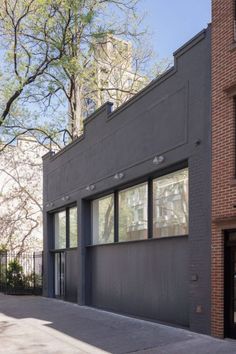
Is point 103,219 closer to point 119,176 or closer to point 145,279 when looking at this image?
point 119,176

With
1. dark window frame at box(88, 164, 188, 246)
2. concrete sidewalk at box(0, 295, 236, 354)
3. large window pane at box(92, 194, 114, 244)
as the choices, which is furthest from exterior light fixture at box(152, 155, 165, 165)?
concrete sidewalk at box(0, 295, 236, 354)

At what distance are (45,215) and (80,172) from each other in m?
5.40

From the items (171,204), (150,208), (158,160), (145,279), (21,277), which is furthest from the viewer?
(21,277)

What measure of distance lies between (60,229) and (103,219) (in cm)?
528

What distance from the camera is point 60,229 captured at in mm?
22531

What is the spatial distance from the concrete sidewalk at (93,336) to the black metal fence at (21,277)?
8612 mm

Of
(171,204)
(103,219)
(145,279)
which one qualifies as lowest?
(145,279)

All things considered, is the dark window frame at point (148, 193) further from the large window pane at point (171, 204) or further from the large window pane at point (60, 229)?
the large window pane at point (60, 229)

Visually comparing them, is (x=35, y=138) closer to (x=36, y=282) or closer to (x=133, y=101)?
(x=36, y=282)

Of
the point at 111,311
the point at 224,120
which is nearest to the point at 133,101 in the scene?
the point at 224,120

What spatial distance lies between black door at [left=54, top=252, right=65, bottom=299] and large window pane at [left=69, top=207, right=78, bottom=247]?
118 cm

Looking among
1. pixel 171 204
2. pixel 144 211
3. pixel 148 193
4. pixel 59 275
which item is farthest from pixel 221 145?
pixel 59 275

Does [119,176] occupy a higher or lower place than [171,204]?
higher

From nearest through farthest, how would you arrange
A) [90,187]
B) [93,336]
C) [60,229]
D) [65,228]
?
[93,336] → [90,187] → [65,228] → [60,229]
